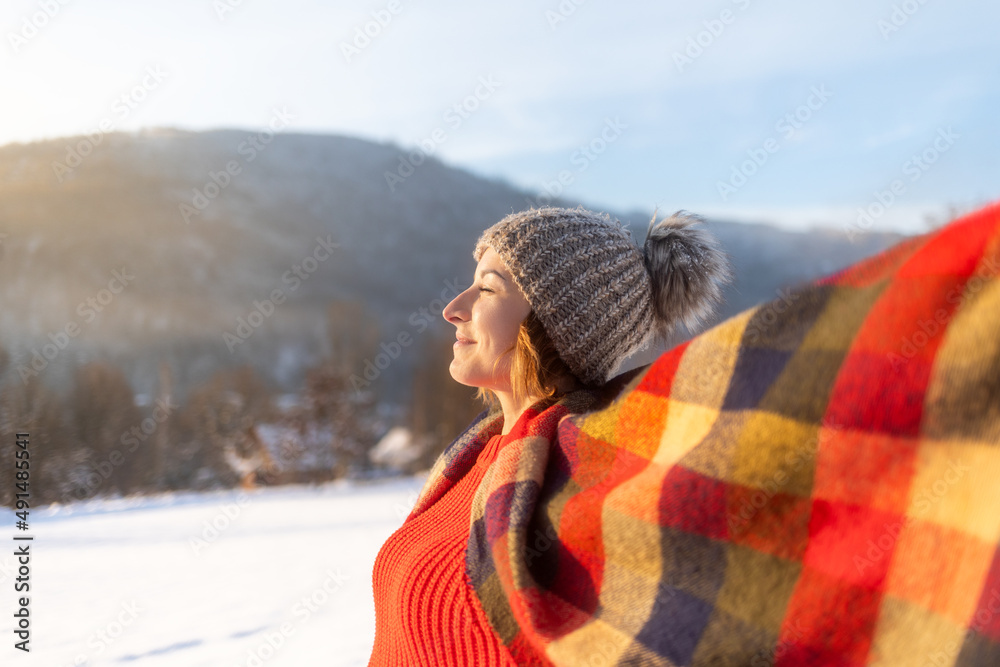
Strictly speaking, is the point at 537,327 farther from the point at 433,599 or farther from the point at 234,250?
the point at 234,250

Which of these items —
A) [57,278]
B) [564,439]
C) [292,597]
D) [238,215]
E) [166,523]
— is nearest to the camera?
[564,439]

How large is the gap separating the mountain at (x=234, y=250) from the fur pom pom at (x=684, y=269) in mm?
4980

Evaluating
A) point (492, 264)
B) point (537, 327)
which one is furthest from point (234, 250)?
point (537, 327)

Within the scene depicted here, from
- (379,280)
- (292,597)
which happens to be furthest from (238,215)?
(292,597)

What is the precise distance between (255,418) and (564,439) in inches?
302

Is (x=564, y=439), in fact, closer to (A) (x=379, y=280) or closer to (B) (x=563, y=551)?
(B) (x=563, y=551)

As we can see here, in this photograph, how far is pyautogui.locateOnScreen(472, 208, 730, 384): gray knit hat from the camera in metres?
1.51

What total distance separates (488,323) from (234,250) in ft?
53.0

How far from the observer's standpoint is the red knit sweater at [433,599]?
1265 millimetres

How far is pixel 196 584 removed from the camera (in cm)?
311

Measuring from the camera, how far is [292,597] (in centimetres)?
300

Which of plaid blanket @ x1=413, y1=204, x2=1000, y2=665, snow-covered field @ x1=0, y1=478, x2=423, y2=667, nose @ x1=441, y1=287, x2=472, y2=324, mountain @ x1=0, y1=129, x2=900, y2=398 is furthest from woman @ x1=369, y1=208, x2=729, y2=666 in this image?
mountain @ x1=0, y1=129, x2=900, y2=398

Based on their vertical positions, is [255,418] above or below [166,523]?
below

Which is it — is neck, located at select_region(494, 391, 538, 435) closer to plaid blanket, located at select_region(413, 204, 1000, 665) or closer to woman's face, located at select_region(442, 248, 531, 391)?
woman's face, located at select_region(442, 248, 531, 391)
